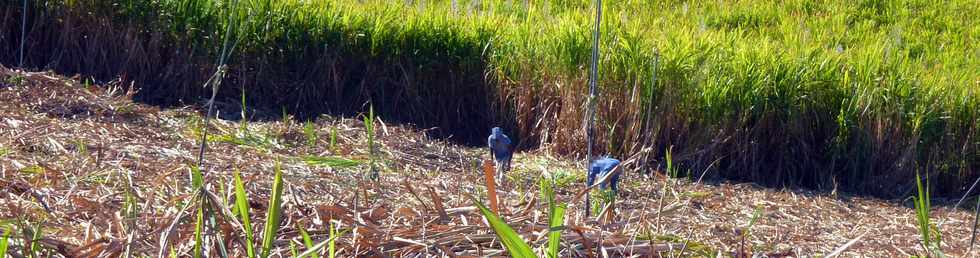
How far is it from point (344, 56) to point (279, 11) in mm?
330

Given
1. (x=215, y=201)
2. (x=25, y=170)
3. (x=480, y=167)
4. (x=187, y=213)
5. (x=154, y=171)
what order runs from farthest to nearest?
(x=480, y=167)
(x=154, y=171)
(x=25, y=170)
(x=187, y=213)
(x=215, y=201)

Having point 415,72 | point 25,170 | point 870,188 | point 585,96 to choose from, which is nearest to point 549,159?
point 585,96

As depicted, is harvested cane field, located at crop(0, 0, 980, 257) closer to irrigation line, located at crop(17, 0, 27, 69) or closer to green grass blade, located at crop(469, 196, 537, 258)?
irrigation line, located at crop(17, 0, 27, 69)

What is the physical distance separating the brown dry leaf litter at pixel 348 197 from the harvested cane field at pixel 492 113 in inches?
0.7

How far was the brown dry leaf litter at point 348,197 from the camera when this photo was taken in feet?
7.83

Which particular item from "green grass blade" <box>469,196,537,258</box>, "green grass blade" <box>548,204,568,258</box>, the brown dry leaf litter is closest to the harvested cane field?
the brown dry leaf litter

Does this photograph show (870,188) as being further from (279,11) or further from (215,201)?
(215,201)

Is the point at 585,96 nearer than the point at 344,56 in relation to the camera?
Yes

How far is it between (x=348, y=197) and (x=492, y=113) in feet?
5.59

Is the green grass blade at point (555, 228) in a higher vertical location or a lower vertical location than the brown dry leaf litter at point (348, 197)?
higher

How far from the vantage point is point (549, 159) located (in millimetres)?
4391

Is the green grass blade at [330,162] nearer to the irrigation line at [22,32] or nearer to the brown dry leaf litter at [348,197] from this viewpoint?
the brown dry leaf litter at [348,197]

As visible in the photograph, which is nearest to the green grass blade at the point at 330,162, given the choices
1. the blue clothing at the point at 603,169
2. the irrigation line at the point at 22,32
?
the blue clothing at the point at 603,169

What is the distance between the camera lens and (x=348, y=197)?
3.10 metres
